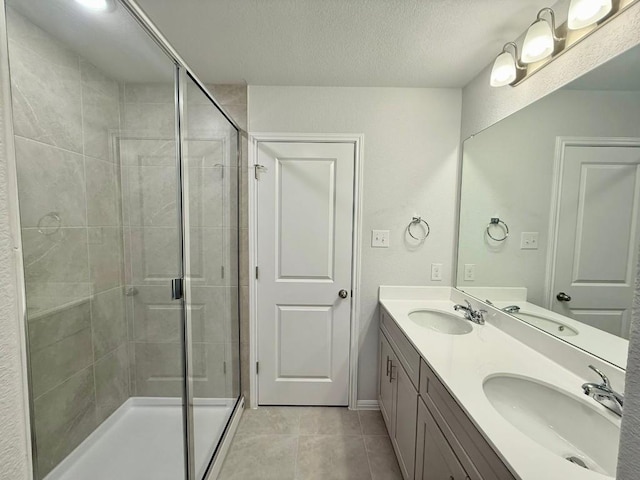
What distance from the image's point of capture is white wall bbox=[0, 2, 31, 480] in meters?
0.44

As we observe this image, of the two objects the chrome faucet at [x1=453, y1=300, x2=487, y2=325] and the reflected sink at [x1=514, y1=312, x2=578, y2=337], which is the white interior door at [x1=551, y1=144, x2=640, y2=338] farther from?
the chrome faucet at [x1=453, y1=300, x2=487, y2=325]

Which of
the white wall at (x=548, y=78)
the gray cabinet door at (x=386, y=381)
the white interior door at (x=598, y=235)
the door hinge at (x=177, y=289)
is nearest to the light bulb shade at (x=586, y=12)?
the white wall at (x=548, y=78)

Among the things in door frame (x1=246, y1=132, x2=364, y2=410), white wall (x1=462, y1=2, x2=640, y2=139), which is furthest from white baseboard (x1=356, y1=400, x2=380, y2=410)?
white wall (x1=462, y1=2, x2=640, y2=139)

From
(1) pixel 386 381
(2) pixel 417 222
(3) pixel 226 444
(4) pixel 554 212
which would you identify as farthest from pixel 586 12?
(3) pixel 226 444

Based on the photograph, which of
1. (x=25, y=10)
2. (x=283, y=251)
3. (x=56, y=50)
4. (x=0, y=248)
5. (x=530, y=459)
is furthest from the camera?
(x=283, y=251)

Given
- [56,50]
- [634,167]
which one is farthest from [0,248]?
[634,167]

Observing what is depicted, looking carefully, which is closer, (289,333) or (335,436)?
(335,436)

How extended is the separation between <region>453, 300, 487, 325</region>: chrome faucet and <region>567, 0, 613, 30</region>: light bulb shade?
1378 millimetres

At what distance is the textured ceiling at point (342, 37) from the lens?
1.19m

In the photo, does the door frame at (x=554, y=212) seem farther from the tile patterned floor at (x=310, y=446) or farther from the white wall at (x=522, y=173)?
the tile patterned floor at (x=310, y=446)

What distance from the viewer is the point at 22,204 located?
108 centimetres

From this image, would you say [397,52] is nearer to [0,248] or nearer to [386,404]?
[0,248]

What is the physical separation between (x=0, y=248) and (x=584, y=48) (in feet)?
6.08

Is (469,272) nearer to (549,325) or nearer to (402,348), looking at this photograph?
(549,325)
